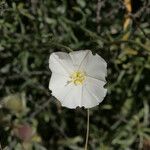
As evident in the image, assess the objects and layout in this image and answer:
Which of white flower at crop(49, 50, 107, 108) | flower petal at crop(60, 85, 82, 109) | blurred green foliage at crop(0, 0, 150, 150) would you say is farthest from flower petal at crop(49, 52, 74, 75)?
blurred green foliage at crop(0, 0, 150, 150)

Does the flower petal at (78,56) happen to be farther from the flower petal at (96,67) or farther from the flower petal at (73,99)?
the flower petal at (73,99)

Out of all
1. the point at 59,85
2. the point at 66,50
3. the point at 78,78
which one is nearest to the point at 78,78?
the point at 78,78

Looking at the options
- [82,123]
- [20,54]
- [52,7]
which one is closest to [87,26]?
[52,7]

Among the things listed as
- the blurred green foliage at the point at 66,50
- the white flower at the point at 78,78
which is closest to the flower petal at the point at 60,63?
the white flower at the point at 78,78

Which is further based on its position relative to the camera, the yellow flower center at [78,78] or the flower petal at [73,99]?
the yellow flower center at [78,78]

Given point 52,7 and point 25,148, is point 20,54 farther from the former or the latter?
point 25,148

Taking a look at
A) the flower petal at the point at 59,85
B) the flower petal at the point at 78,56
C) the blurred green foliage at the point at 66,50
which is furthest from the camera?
the blurred green foliage at the point at 66,50

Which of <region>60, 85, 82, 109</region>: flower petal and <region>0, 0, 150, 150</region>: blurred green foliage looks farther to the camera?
<region>0, 0, 150, 150</region>: blurred green foliage

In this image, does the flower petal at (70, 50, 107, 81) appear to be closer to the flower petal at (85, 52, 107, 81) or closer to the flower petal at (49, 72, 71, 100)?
the flower petal at (85, 52, 107, 81)
